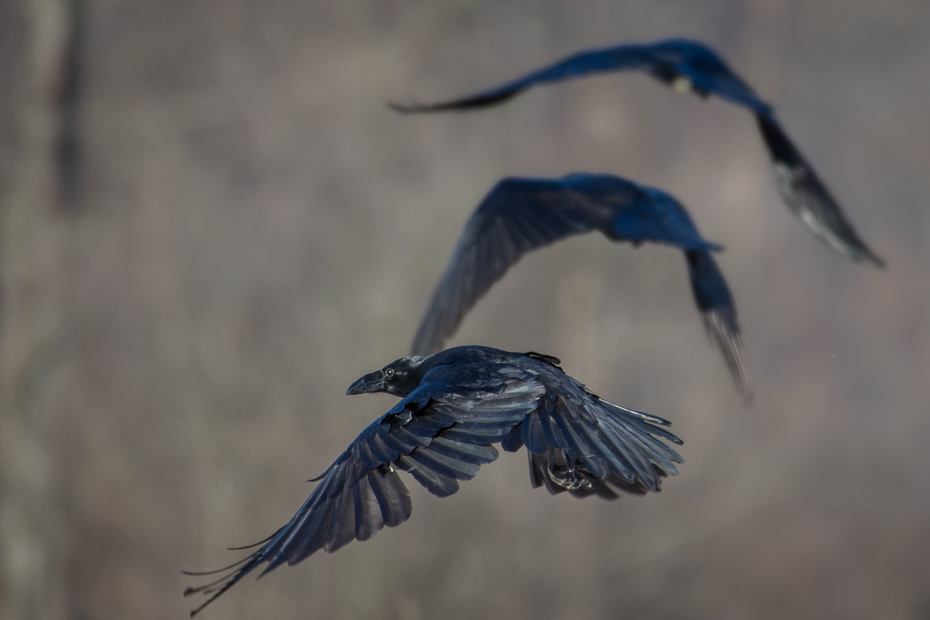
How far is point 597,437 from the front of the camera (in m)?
2.41

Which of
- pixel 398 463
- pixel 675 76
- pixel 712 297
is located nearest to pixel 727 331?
pixel 712 297

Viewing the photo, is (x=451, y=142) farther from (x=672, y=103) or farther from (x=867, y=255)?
(x=867, y=255)


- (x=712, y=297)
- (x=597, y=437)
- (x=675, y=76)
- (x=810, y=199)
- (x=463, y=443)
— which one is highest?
(x=675, y=76)

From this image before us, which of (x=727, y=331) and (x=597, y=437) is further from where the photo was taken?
(x=727, y=331)

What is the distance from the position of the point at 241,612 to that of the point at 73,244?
11.9 ft

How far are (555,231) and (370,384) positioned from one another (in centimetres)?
118

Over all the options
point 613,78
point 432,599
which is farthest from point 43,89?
point 432,599

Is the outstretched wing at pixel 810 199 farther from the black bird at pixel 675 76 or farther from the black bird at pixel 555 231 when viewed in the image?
the black bird at pixel 555 231

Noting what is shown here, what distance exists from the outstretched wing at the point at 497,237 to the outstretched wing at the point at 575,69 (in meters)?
0.53

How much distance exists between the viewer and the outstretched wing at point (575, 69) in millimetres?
3020

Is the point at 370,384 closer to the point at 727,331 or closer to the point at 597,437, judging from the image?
the point at 597,437

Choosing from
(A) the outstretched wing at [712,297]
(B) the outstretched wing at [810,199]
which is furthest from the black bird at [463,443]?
(B) the outstretched wing at [810,199]

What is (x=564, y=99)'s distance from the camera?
8188 millimetres

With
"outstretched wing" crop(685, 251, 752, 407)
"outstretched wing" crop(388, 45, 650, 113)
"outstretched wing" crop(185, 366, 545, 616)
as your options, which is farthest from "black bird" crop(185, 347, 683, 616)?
"outstretched wing" crop(685, 251, 752, 407)
